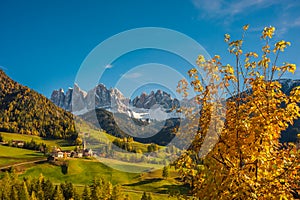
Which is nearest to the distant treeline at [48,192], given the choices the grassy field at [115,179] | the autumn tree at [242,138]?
the grassy field at [115,179]

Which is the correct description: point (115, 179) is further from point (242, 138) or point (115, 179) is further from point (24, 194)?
point (242, 138)

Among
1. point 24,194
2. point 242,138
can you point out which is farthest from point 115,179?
point 242,138

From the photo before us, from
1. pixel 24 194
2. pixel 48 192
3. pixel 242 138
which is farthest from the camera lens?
pixel 48 192

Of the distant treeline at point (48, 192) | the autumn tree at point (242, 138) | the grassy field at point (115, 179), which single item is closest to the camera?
the autumn tree at point (242, 138)

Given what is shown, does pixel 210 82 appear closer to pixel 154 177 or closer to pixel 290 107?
pixel 290 107

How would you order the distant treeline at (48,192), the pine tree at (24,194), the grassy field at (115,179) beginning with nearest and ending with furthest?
1. the pine tree at (24,194)
2. the distant treeline at (48,192)
3. the grassy field at (115,179)

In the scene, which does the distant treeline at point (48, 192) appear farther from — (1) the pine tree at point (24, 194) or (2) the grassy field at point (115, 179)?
(2) the grassy field at point (115, 179)

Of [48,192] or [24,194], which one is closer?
[24,194]

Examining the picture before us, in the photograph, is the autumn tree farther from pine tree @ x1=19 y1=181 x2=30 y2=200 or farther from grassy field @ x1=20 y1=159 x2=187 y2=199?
grassy field @ x1=20 y1=159 x2=187 y2=199

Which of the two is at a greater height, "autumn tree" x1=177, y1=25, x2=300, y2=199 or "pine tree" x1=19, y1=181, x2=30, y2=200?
"autumn tree" x1=177, y1=25, x2=300, y2=199

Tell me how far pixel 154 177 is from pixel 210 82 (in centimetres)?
19083

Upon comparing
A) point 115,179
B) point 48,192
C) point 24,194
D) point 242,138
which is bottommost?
point 115,179

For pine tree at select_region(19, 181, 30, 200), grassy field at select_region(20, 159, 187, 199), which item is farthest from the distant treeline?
grassy field at select_region(20, 159, 187, 199)

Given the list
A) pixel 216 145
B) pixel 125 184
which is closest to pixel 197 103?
pixel 216 145
